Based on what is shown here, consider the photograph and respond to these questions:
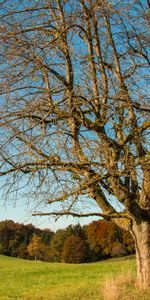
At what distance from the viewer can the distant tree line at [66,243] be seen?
75312 millimetres

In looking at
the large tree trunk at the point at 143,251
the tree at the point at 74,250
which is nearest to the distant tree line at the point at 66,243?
the tree at the point at 74,250

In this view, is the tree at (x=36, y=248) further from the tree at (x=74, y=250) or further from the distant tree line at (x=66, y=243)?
the tree at (x=74, y=250)

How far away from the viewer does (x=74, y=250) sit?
76062 mm

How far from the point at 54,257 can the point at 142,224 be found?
253 ft

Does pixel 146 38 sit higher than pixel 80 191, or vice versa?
pixel 146 38

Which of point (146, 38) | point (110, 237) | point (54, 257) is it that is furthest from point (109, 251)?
point (146, 38)

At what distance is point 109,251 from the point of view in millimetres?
74500

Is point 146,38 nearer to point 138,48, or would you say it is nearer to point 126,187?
point 138,48

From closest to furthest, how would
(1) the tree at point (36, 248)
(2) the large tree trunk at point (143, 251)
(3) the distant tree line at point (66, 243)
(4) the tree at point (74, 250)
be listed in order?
(2) the large tree trunk at point (143, 251), (3) the distant tree line at point (66, 243), (4) the tree at point (74, 250), (1) the tree at point (36, 248)

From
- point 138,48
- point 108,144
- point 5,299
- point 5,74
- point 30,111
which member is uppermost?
point 138,48

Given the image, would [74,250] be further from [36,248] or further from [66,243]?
[36,248]

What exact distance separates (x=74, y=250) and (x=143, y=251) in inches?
2707

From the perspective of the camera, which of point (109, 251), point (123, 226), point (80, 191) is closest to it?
point (80, 191)

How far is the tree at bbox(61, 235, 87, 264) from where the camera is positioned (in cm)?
7588
